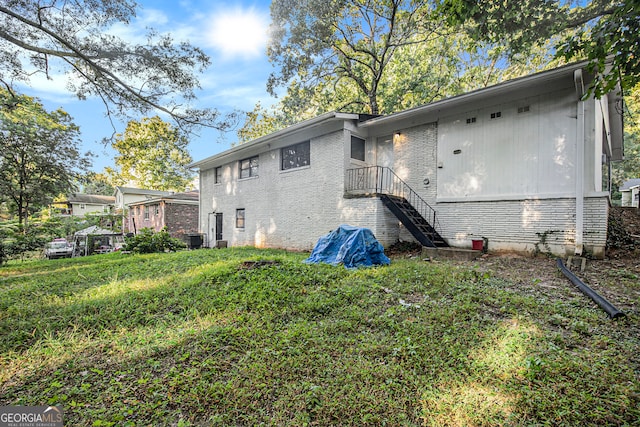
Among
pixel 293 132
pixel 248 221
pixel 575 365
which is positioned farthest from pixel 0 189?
pixel 575 365

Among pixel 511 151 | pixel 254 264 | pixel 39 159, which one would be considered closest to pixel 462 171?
pixel 511 151

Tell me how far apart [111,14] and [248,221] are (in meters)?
9.25

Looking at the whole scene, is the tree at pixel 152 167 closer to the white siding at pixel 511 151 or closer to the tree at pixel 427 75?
the tree at pixel 427 75

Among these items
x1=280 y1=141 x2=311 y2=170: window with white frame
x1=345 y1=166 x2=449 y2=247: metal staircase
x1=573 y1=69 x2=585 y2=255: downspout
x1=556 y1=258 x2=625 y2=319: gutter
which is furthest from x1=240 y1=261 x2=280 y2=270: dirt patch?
x1=573 y1=69 x2=585 y2=255: downspout

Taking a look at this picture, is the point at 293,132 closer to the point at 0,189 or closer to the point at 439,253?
the point at 439,253

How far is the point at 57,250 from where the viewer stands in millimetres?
15375

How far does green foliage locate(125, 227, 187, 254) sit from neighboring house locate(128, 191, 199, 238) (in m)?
6.09

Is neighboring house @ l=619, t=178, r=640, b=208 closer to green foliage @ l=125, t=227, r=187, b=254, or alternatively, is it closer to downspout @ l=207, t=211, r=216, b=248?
downspout @ l=207, t=211, r=216, b=248

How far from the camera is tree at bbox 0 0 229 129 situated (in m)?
5.17

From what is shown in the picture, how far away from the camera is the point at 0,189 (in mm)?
12250

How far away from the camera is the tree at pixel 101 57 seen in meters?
5.17

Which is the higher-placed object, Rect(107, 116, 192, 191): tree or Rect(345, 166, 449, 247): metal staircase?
Rect(107, 116, 192, 191): tree

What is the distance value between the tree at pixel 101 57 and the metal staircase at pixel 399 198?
5023 millimetres

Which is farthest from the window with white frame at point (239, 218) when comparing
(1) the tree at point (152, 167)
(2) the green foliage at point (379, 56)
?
(1) the tree at point (152, 167)
